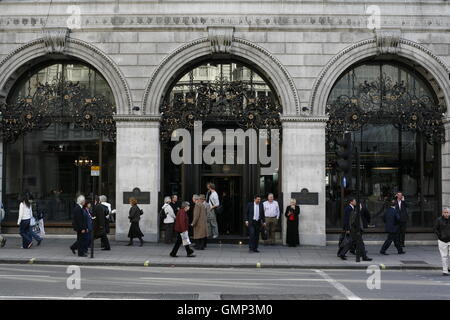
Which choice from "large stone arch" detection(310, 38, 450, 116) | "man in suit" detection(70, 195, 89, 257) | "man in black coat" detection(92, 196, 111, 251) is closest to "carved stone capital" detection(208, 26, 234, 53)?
"large stone arch" detection(310, 38, 450, 116)

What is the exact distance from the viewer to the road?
33.5ft

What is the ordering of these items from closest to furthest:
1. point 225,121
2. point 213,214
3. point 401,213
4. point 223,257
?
point 223,257 < point 401,213 < point 213,214 < point 225,121

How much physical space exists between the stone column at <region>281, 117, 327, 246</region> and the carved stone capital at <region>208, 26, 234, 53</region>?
10.9ft

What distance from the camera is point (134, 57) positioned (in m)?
19.7

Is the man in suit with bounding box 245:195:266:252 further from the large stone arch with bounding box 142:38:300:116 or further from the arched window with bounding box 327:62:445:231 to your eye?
the large stone arch with bounding box 142:38:300:116

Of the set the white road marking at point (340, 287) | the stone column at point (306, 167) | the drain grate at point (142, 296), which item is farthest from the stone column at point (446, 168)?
the drain grate at point (142, 296)

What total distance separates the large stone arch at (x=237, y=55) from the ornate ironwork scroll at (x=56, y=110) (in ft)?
5.75

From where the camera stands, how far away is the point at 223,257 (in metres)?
16.5

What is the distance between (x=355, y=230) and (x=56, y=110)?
1164cm

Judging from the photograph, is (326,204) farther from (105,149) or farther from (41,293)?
(41,293)

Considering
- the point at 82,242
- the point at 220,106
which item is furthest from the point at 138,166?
the point at 82,242

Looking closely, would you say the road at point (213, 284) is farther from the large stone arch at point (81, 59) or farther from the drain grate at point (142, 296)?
the large stone arch at point (81, 59)

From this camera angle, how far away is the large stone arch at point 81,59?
1967 cm

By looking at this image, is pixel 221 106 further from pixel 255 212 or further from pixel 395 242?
pixel 395 242
